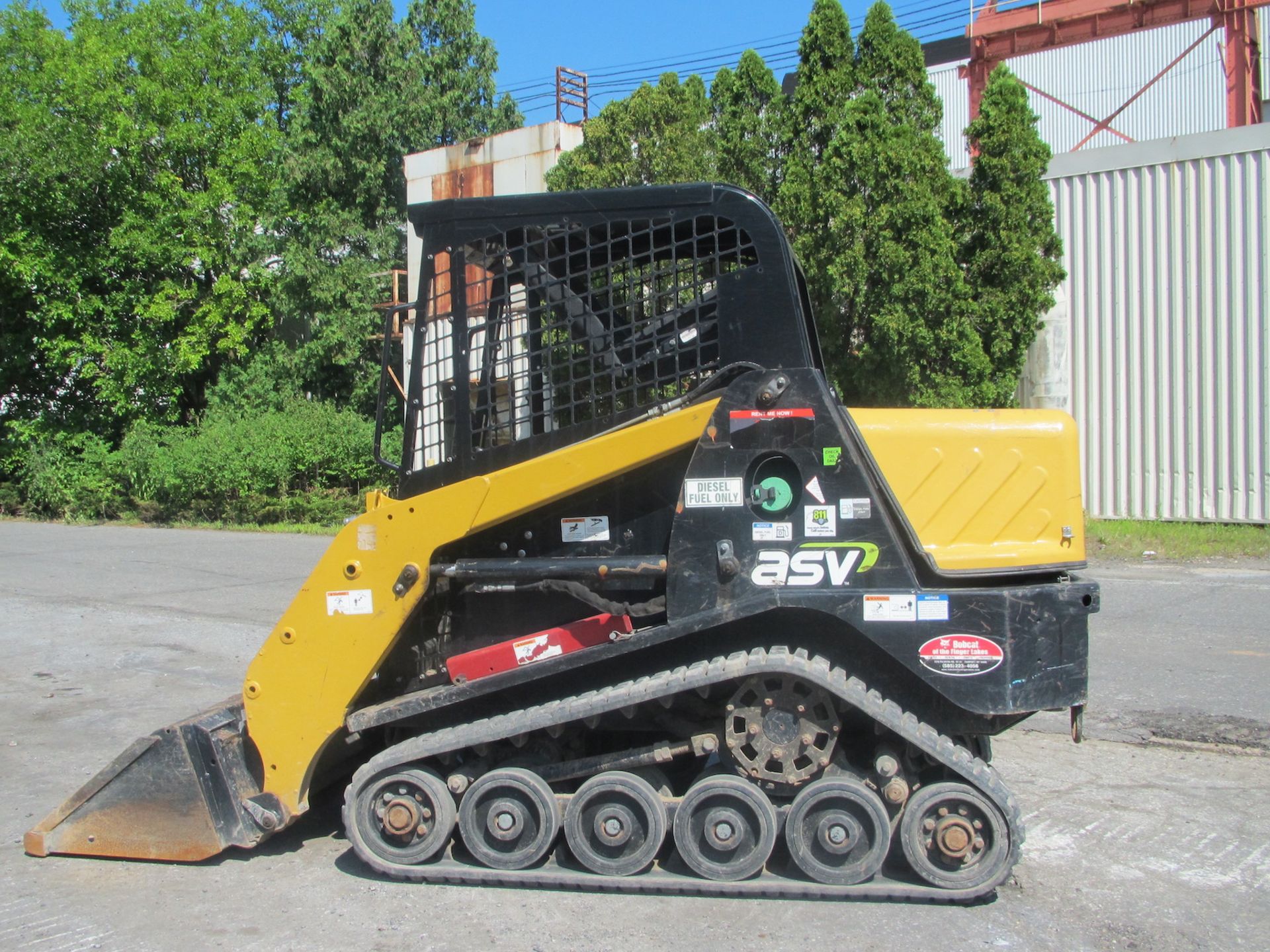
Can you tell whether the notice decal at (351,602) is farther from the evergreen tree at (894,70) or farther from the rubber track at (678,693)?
the evergreen tree at (894,70)

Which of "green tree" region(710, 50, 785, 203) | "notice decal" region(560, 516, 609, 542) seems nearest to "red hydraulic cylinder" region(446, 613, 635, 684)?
"notice decal" region(560, 516, 609, 542)

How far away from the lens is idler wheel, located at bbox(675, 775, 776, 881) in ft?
12.9

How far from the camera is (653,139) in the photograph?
15250mm

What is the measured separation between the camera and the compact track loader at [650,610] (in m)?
3.91

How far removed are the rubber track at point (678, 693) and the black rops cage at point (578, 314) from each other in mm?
984

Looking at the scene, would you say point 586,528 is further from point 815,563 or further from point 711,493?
point 815,563

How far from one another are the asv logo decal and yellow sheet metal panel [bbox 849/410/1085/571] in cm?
27

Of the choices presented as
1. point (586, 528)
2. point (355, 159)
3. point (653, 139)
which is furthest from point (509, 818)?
point (355, 159)

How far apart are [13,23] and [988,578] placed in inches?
1061

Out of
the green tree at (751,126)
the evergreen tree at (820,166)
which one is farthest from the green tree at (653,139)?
the evergreen tree at (820,166)

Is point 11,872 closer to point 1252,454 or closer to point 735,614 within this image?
point 735,614

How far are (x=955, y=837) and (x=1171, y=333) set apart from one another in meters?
12.2

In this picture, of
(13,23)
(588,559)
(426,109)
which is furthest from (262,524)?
(588,559)

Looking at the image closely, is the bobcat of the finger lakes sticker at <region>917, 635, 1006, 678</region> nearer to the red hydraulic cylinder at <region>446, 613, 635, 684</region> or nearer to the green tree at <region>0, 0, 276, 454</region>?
the red hydraulic cylinder at <region>446, 613, 635, 684</region>
